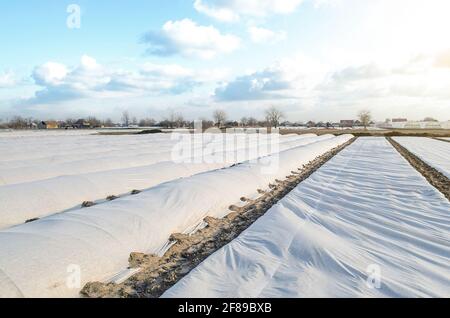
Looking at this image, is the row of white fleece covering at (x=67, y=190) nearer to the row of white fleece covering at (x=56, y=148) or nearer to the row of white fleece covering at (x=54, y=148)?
the row of white fleece covering at (x=56, y=148)

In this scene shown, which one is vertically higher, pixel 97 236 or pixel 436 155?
pixel 97 236

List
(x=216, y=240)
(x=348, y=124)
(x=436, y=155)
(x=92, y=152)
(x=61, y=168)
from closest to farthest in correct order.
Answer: (x=216, y=240) < (x=61, y=168) < (x=92, y=152) < (x=436, y=155) < (x=348, y=124)

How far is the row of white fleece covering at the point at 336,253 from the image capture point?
11.3 ft

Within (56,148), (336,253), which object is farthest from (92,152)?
(336,253)

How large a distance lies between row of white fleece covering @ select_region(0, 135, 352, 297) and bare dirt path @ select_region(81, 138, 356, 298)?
0.57ft

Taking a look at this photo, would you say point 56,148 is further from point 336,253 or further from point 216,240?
point 336,253

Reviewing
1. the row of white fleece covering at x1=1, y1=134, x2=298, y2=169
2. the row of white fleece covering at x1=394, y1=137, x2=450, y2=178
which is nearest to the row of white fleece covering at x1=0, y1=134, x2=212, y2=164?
the row of white fleece covering at x1=1, y1=134, x2=298, y2=169

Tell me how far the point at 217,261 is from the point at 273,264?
70cm

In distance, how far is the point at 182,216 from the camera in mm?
5832

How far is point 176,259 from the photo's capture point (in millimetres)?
4676

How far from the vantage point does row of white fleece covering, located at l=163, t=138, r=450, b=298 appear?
3.43m

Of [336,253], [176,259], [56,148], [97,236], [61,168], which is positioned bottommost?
[176,259]

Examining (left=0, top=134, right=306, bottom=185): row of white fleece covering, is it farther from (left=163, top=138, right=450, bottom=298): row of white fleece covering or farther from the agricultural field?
(left=163, top=138, right=450, bottom=298): row of white fleece covering

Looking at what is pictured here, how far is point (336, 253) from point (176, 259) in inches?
87.4
